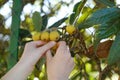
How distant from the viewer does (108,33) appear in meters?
1.17

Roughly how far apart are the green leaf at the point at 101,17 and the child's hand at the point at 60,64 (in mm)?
214

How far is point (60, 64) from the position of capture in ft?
3.16

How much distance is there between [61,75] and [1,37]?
3.33 feet

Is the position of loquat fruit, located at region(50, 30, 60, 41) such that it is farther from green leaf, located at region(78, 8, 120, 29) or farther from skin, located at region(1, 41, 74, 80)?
green leaf, located at region(78, 8, 120, 29)

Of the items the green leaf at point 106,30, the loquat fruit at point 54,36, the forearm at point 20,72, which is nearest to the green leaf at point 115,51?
the green leaf at point 106,30

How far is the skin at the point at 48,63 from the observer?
938 millimetres

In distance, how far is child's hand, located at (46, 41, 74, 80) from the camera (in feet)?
3.08

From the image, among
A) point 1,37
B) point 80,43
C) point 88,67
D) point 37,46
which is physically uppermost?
point 37,46

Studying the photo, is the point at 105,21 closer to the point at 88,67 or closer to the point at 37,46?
the point at 37,46

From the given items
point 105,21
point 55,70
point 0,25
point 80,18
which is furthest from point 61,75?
Result: point 0,25

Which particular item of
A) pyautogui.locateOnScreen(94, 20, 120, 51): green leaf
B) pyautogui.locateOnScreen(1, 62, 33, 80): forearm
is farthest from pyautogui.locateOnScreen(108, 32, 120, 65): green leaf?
pyautogui.locateOnScreen(1, 62, 33, 80): forearm

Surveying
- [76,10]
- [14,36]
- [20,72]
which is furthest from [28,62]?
[76,10]

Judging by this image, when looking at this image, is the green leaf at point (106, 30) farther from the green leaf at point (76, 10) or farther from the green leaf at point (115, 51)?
the green leaf at point (76, 10)

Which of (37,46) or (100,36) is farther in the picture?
(100,36)
